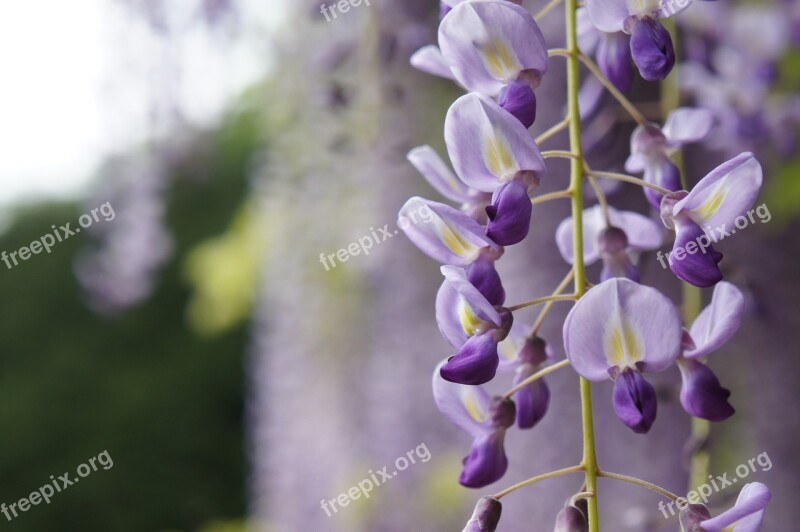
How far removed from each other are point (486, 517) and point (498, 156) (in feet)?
0.61

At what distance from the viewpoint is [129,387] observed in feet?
16.3

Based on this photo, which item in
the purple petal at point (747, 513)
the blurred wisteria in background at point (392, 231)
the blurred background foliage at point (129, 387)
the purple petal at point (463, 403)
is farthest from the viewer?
the blurred background foliage at point (129, 387)

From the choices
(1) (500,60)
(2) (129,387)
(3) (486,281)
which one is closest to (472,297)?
(3) (486,281)

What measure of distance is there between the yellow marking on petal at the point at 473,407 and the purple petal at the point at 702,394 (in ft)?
0.36

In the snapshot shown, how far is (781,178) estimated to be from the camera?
1.22m

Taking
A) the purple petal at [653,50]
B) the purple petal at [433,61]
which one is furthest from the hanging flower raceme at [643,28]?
the purple petal at [433,61]

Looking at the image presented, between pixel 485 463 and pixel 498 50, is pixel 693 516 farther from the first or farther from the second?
pixel 498 50

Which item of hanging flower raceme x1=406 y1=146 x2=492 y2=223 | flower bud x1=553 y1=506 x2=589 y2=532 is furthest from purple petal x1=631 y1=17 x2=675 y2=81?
flower bud x1=553 y1=506 x2=589 y2=532

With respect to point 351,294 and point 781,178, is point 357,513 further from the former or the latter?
point 781,178

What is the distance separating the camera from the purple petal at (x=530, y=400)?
49 cm

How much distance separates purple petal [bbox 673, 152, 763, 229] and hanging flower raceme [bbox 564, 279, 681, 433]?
0.06m

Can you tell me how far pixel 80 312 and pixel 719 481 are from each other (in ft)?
15.6

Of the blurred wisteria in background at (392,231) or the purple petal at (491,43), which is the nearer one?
the purple petal at (491,43)

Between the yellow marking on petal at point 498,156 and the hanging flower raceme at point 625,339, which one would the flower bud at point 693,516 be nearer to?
the hanging flower raceme at point 625,339
